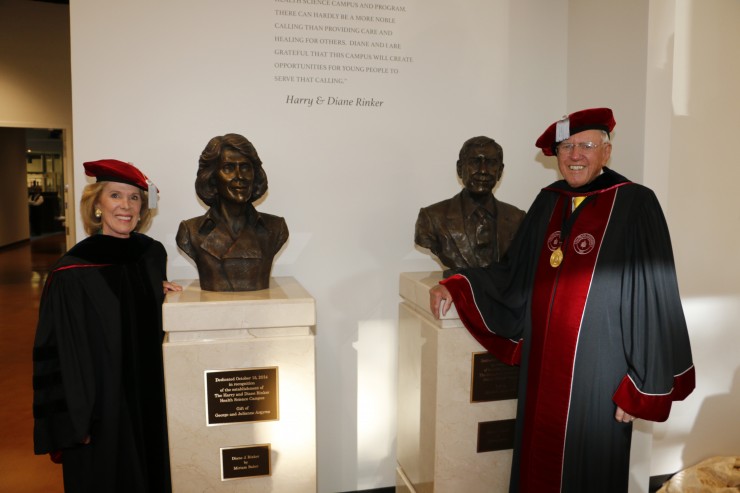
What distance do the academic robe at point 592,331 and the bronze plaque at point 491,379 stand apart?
181 millimetres

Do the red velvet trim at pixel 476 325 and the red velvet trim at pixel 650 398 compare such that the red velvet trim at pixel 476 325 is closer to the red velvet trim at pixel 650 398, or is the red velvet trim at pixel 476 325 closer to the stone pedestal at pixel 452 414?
the stone pedestal at pixel 452 414

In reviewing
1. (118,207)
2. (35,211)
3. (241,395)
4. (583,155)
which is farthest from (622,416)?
(35,211)

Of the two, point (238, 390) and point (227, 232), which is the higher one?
point (227, 232)

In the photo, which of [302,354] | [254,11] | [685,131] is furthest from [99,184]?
[685,131]

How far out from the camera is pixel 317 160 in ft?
11.6

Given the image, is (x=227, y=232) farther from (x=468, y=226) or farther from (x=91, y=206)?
(x=468, y=226)

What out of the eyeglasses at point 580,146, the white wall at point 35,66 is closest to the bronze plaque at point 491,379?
the eyeglasses at point 580,146

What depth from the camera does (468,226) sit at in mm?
3053

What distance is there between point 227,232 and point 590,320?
70.3 inches

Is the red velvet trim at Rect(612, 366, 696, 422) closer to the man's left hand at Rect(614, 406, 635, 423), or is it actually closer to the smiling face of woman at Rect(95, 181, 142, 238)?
the man's left hand at Rect(614, 406, 635, 423)

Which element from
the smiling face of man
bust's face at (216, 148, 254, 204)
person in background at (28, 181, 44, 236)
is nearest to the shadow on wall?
the smiling face of man

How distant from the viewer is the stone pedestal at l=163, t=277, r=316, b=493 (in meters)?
2.55

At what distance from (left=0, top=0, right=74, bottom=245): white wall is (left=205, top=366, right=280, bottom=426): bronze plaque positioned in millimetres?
6240

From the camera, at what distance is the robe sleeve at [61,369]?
2.37 meters
